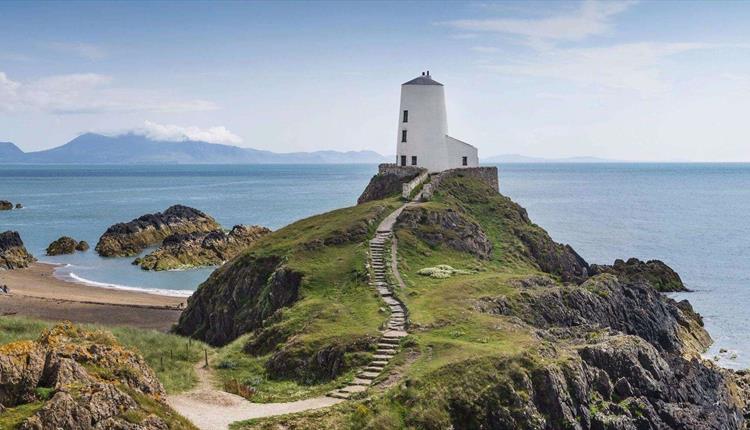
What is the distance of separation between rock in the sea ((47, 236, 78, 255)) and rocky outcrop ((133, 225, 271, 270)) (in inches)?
740

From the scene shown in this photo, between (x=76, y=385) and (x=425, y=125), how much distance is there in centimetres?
5910

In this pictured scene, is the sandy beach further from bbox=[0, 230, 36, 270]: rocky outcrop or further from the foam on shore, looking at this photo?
bbox=[0, 230, 36, 270]: rocky outcrop

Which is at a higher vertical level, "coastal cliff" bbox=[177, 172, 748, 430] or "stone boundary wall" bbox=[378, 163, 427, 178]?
"stone boundary wall" bbox=[378, 163, 427, 178]

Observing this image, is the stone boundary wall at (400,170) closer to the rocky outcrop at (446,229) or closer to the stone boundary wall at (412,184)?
the stone boundary wall at (412,184)

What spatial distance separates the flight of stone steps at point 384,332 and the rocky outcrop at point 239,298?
5.36 meters

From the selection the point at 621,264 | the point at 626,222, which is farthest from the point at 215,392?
the point at 626,222

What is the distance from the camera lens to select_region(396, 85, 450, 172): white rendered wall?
77.0 m

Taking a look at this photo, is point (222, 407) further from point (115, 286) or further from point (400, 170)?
point (115, 286)

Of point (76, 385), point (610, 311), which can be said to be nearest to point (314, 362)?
point (76, 385)

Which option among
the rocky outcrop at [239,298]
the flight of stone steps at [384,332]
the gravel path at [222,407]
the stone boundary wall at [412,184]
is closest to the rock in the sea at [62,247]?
the stone boundary wall at [412,184]

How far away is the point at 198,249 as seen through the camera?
10588cm

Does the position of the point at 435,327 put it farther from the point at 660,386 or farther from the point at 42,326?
the point at 42,326

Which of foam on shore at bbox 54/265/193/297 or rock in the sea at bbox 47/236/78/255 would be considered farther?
rock in the sea at bbox 47/236/78/255

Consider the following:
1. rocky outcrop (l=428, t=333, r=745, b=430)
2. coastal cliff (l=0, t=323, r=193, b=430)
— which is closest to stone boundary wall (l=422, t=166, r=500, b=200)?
rocky outcrop (l=428, t=333, r=745, b=430)
